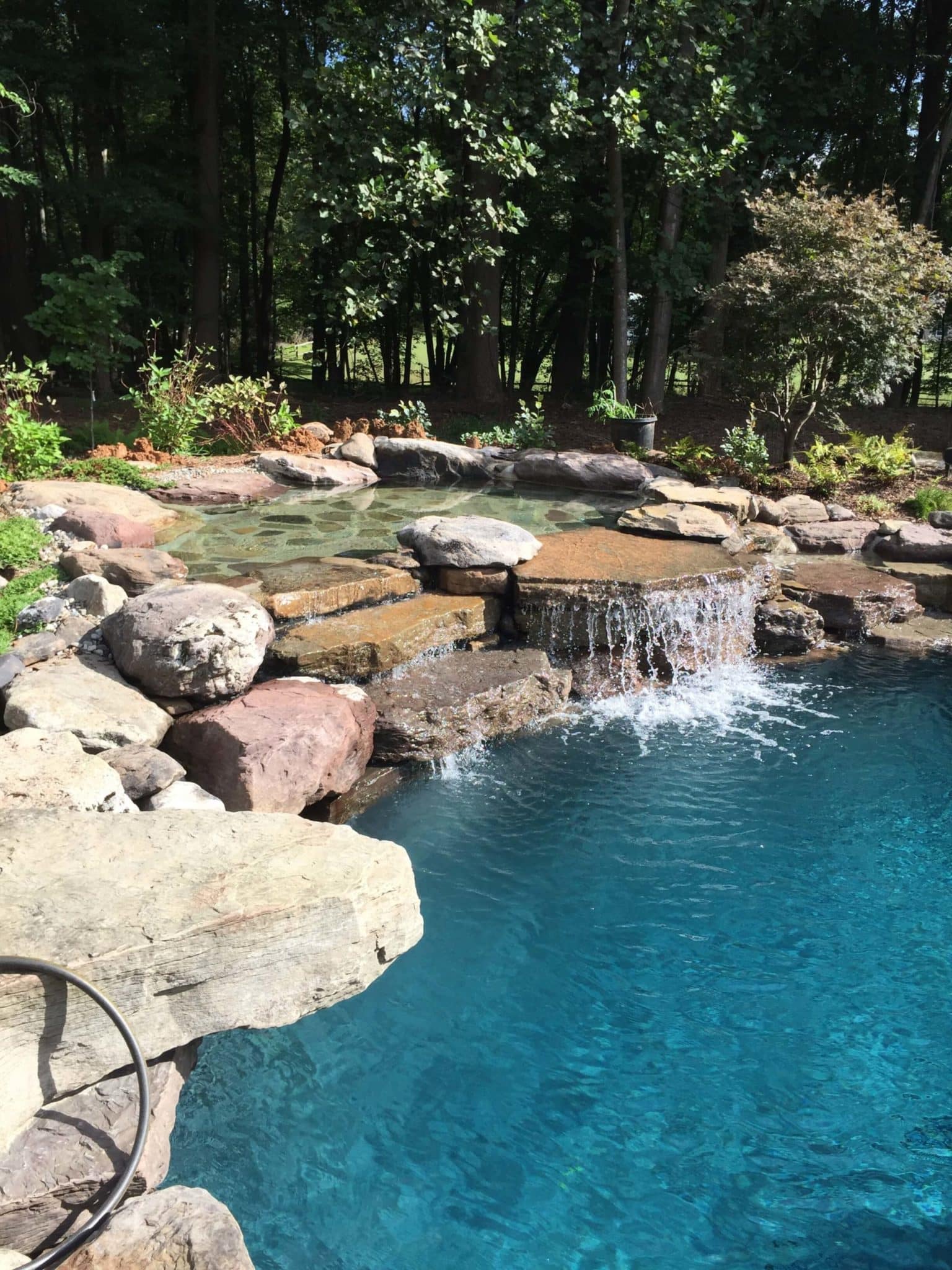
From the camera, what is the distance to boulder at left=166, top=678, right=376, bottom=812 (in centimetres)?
462

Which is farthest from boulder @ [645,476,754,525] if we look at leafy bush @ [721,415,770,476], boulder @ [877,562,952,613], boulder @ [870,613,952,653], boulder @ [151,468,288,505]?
boulder @ [151,468,288,505]

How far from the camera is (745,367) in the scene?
10344 millimetres

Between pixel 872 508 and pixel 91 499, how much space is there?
7.38m

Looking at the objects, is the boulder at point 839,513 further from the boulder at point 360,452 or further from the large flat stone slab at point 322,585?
the boulder at point 360,452

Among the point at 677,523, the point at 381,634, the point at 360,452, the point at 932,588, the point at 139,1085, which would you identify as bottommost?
the point at 139,1085

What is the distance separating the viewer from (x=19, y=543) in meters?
6.11

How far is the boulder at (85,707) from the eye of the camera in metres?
4.47

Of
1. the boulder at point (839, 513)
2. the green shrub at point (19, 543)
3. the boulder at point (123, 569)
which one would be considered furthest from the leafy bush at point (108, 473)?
the boulder at point (839, 513)

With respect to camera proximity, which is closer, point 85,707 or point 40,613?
point 85,707

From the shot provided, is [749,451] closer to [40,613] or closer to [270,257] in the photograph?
[40,613]

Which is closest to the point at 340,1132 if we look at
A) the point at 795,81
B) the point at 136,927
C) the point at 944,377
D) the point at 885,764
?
the point at 136,927

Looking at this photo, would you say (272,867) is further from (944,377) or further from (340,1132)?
(944,377)

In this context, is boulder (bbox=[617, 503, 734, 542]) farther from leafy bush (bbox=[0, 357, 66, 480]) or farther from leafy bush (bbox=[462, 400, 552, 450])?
leafy bush (bbox=[0, 357, 66, 480])

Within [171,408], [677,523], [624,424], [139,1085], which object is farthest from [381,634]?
Result: [624,424]
